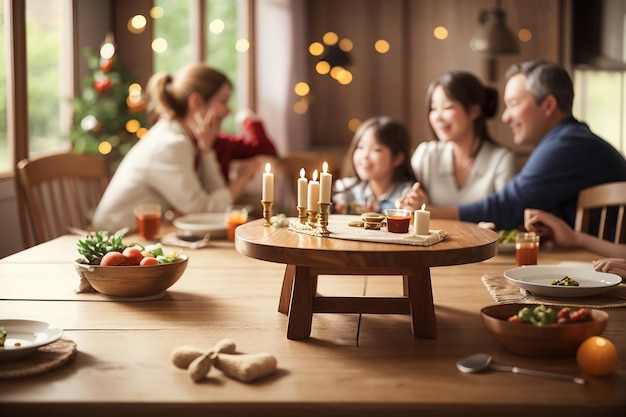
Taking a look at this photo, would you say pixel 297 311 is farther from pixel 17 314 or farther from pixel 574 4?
pixel 574 4

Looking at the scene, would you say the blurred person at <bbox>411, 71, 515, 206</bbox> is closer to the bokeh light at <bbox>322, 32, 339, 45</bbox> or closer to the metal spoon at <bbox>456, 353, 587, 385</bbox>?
the metal spoon at <bbox>456, 353, 587, 385</bbox>

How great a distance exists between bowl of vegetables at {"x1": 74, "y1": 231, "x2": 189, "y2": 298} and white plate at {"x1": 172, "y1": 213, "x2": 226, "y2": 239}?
0.76 m

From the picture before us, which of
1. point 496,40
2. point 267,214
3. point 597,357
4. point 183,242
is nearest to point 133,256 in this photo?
point 267,214

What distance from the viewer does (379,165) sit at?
320cm

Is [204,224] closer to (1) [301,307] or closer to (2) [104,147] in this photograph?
(1) [301,307]

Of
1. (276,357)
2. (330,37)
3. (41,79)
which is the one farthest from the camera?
(330,37)

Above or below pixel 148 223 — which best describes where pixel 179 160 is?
above

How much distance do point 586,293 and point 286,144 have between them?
4.51m

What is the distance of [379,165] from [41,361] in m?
1.95

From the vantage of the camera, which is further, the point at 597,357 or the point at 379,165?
the point at 379,165

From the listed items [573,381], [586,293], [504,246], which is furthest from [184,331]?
[504,246]

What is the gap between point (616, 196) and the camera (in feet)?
8.62

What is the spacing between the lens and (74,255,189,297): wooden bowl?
1915mm

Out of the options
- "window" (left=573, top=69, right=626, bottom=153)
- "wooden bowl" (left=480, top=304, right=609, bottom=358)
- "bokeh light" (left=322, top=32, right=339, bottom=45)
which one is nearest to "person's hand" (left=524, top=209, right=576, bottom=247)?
"wooden bowl" (left=480, top=304, right=609, bottom=358)
